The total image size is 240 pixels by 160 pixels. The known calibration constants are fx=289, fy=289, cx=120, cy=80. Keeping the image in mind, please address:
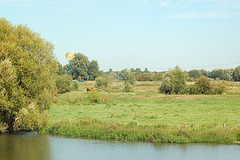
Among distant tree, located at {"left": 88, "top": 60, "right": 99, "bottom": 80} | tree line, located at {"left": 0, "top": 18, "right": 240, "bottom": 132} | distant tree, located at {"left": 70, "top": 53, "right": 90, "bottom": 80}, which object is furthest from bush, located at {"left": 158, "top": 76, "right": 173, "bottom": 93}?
distant tree, located at {"left": 88, "top": 60, "right": 99, "bottom": 80}

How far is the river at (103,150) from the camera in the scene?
2405 cm

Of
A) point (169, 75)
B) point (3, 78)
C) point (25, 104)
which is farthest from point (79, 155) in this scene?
point (169, 75)

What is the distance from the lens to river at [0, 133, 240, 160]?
24047mm

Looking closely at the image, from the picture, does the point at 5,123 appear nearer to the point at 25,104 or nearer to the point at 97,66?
the point at 25,104

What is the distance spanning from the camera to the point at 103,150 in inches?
1016

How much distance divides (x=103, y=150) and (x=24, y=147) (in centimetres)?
746

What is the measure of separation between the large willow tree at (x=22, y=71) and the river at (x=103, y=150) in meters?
3.61

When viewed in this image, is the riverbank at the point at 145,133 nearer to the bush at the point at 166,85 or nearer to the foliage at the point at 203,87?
the foliage at the point at 203,87

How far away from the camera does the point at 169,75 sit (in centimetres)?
7288

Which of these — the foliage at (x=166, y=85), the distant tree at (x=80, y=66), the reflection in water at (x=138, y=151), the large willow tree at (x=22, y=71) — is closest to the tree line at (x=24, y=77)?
the large willow tree at (x=22, y=71)

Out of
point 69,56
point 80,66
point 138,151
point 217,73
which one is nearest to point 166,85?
point 138,151

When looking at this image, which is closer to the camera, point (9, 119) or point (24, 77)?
point (24, 77)

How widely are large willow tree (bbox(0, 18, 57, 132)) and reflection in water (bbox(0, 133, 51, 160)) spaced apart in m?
1.53

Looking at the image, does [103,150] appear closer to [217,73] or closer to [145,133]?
[145,133]
